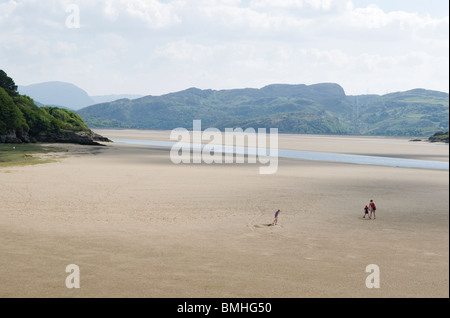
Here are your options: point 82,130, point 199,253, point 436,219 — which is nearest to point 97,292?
point 199,253

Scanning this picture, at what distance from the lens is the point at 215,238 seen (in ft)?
80.5

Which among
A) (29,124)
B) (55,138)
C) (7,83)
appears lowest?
(55,138)

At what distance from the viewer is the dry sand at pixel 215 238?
17281 millimetres

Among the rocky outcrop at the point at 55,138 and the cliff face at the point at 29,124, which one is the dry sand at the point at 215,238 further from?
the cliff face at the point at 29,124

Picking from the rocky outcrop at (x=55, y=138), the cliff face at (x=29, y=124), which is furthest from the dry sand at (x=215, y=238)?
the cliff face at (x=29, y=124)

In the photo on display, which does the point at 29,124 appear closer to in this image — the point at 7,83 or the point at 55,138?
the point at 55,138

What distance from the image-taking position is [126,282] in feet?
56.6

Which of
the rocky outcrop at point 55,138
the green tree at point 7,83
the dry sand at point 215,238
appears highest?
the green tree at point 7,83

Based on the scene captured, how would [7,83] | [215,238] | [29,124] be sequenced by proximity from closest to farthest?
[215,238] < [29,124] < [7,83]

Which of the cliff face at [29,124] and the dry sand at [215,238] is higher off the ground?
the cliff face at [29,124]

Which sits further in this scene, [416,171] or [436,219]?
[416,171]

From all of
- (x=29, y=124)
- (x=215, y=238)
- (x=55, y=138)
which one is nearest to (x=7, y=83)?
(x=29, y=124)
